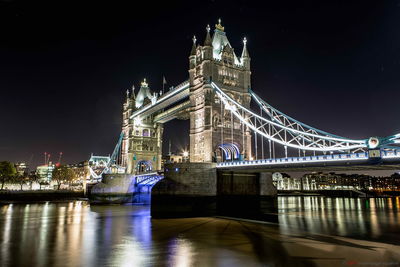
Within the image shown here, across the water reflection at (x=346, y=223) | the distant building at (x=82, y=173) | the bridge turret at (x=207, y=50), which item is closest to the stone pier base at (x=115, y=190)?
the bridge turret at (x=207, y=50)

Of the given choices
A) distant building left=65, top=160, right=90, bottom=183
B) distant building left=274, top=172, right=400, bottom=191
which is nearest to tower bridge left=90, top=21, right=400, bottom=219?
distant building left=65, top=160, right=90, bottom=183

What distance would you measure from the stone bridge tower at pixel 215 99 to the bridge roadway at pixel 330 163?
949 centimetres

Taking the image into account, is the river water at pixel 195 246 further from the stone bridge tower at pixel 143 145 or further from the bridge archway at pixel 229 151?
the stone bridge tower at pixel 143 145

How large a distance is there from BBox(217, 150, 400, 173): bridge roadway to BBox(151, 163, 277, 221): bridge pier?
2.60 meters

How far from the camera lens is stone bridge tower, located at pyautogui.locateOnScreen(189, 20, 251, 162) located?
39375 mm

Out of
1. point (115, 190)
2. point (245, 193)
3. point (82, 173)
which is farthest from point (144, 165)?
point (82, 173)

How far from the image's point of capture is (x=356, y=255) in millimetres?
12312

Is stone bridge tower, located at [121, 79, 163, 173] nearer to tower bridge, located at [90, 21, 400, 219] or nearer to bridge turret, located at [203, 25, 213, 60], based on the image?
tower bridge, located at [90, 21, 400, 219]

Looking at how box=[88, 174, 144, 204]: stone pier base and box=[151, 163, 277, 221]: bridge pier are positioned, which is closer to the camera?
box=[151, 163, 277, 221]: bridge pier

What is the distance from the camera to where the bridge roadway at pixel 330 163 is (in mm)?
19891

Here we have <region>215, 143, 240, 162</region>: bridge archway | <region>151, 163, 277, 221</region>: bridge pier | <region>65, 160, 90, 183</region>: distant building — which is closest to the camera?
<region>151, 163, 277, 221</region>: bridge pier

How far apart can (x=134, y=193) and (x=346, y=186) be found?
13490 cm

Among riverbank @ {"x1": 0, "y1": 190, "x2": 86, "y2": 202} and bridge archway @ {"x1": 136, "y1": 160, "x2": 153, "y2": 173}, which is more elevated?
bridge archway @ {"x1": 136, "y1": 160, "x2": 153, "y2": 173}

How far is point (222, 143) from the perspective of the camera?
38.0m
